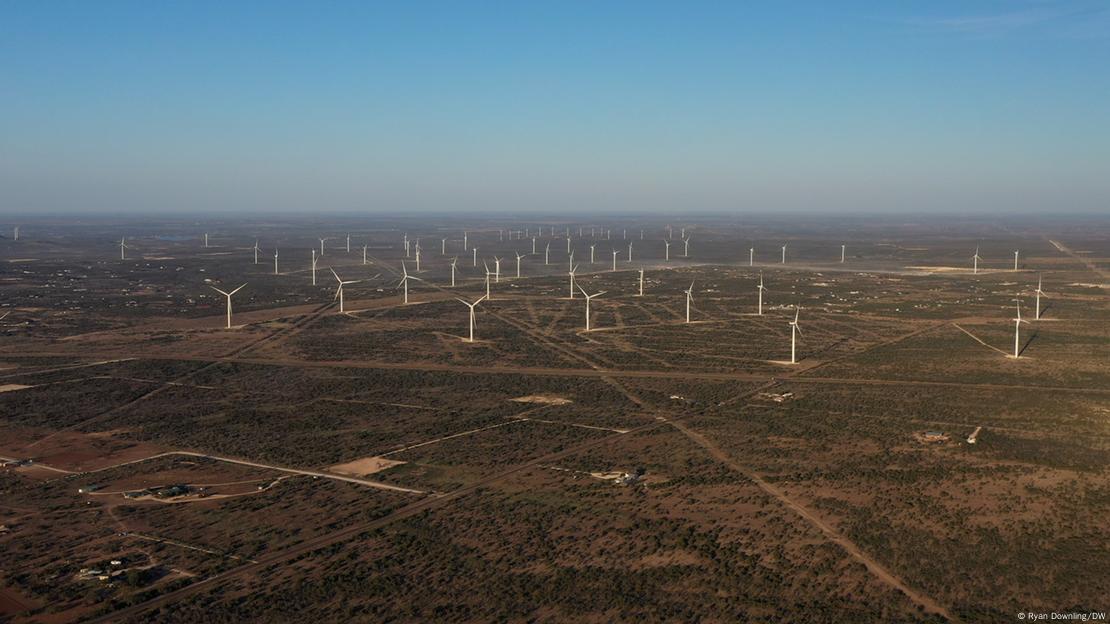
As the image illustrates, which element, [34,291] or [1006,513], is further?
[34,291]

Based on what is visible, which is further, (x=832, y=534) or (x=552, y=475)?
(x=552, y=475)

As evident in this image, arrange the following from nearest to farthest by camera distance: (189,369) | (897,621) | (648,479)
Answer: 1. (897,621)
2. (648,479)
3. (189,369)

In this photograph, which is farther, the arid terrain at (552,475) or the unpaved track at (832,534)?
the arid terrain at (552,475)

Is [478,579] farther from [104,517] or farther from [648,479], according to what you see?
[104,517]

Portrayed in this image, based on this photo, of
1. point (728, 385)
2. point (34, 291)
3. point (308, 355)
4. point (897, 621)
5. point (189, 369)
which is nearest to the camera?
point (897, 621)

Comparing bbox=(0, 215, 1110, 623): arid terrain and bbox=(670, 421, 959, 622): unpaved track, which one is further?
bbox=(0, 215, 1110, 623): arid terrain

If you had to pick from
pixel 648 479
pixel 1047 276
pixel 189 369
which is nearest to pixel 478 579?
pixel 648 479

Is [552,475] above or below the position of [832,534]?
below
